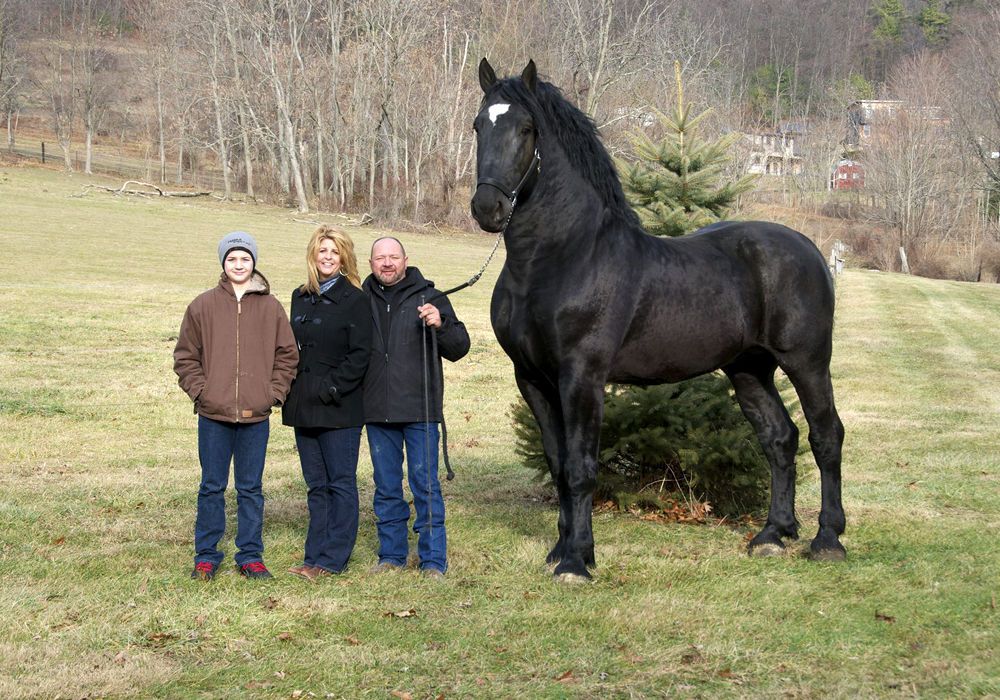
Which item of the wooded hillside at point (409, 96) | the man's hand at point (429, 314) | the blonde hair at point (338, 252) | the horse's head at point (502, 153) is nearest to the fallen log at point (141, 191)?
the wooded hillside at point (409, 96)

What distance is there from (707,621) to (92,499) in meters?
5.17

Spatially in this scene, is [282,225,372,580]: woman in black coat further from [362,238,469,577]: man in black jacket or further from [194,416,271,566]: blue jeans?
[194,416,271,566]: blue jeans

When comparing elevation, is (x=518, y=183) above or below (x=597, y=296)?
above

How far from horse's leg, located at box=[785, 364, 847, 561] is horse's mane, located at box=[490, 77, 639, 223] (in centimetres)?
161

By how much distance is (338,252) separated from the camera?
19.9 ft

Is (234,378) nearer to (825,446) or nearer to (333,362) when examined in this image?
(333,362)

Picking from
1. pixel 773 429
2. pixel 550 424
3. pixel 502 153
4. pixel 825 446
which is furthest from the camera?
pixel 773 429

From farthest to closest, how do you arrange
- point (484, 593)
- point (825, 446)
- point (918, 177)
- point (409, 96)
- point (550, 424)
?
point (409, 96) → point (918, 177) → point (825, 446) → point (550, 424) → point (484, 593)

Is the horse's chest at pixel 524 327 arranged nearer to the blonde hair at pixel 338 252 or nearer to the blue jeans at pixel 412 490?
the blue jeans at pixel 412 490

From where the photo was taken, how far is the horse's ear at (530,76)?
544 cm

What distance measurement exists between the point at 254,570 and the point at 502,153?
282cm

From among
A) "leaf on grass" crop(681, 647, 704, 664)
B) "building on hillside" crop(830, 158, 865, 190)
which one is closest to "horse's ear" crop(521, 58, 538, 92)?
"leaf on grass" crop(681, 647, 704, 664)

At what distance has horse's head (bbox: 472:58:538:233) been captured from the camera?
5.27 meters

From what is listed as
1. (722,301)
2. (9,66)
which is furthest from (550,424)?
(9,66)
